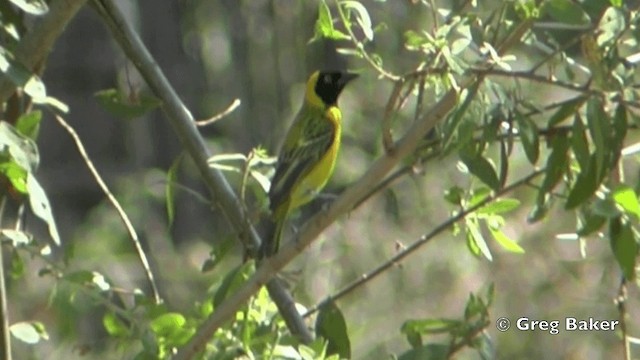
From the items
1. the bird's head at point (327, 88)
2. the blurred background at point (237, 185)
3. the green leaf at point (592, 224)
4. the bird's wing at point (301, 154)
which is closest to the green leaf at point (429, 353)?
the green leaf at point (592, 224)

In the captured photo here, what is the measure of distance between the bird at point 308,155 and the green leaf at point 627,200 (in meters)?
0.94

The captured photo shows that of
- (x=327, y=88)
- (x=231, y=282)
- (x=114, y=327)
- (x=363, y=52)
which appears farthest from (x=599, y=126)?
(x=327, y=88)

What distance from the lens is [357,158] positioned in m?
5.86

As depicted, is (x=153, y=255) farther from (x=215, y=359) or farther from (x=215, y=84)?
(x=215, y=359)

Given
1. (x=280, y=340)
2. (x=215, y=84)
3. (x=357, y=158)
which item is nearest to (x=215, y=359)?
(x=280, y=340)

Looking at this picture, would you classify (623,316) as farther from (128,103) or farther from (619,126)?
(128,103)

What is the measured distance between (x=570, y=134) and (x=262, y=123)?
470cm

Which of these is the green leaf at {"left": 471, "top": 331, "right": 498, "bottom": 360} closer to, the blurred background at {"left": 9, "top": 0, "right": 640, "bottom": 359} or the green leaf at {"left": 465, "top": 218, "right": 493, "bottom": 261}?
the green leaf at {"left": 465, "top": 218, "right": 493, "bottom": 261}

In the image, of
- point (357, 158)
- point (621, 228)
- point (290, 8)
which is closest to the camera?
point (621, 228)

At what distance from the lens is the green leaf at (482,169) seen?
2.35m

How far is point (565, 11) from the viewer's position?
6.88ft

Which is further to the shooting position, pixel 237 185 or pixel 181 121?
pixel 237 185

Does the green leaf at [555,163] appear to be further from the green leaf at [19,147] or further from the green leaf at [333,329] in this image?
the green leaf at [19,147]

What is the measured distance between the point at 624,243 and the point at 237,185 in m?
2.41
